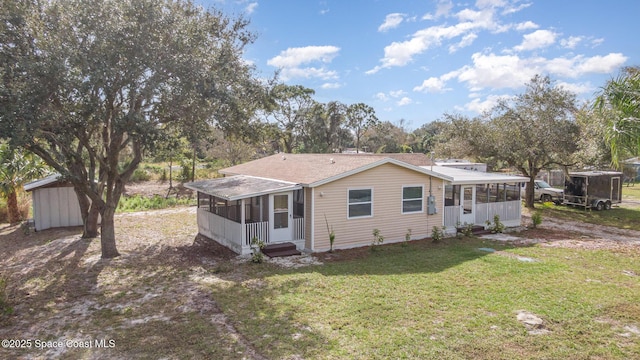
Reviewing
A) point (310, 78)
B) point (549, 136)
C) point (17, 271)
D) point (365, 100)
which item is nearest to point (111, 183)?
point (17, 271)

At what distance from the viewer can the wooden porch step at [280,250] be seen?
11.8 meters

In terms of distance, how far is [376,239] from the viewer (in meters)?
13.5

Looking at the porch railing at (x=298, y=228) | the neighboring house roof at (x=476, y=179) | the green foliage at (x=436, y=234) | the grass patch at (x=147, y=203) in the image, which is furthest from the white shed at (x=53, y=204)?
the neighboring house roof at (x=476, y=179)

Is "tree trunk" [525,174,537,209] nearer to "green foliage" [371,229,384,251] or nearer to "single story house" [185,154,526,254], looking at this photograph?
"single story house" [185,154,526,254]

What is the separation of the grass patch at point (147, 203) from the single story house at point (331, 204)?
7970mm

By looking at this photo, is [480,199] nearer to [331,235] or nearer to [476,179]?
[476,179]

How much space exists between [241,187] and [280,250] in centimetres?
252

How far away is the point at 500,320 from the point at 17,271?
477 inches

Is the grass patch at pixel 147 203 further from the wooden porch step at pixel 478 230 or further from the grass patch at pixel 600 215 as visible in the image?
the grass patch at pixel 600 215

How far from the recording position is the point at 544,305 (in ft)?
25.6

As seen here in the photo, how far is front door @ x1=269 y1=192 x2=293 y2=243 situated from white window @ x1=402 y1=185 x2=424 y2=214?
4.33 metres

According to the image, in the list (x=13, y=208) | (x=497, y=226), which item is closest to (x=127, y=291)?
(x=13, y=208)

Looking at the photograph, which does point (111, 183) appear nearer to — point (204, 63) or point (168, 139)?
point (168, 139)

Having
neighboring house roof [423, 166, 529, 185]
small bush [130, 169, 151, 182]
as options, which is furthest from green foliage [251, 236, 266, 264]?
small bush [130, 169, 151, 182]
